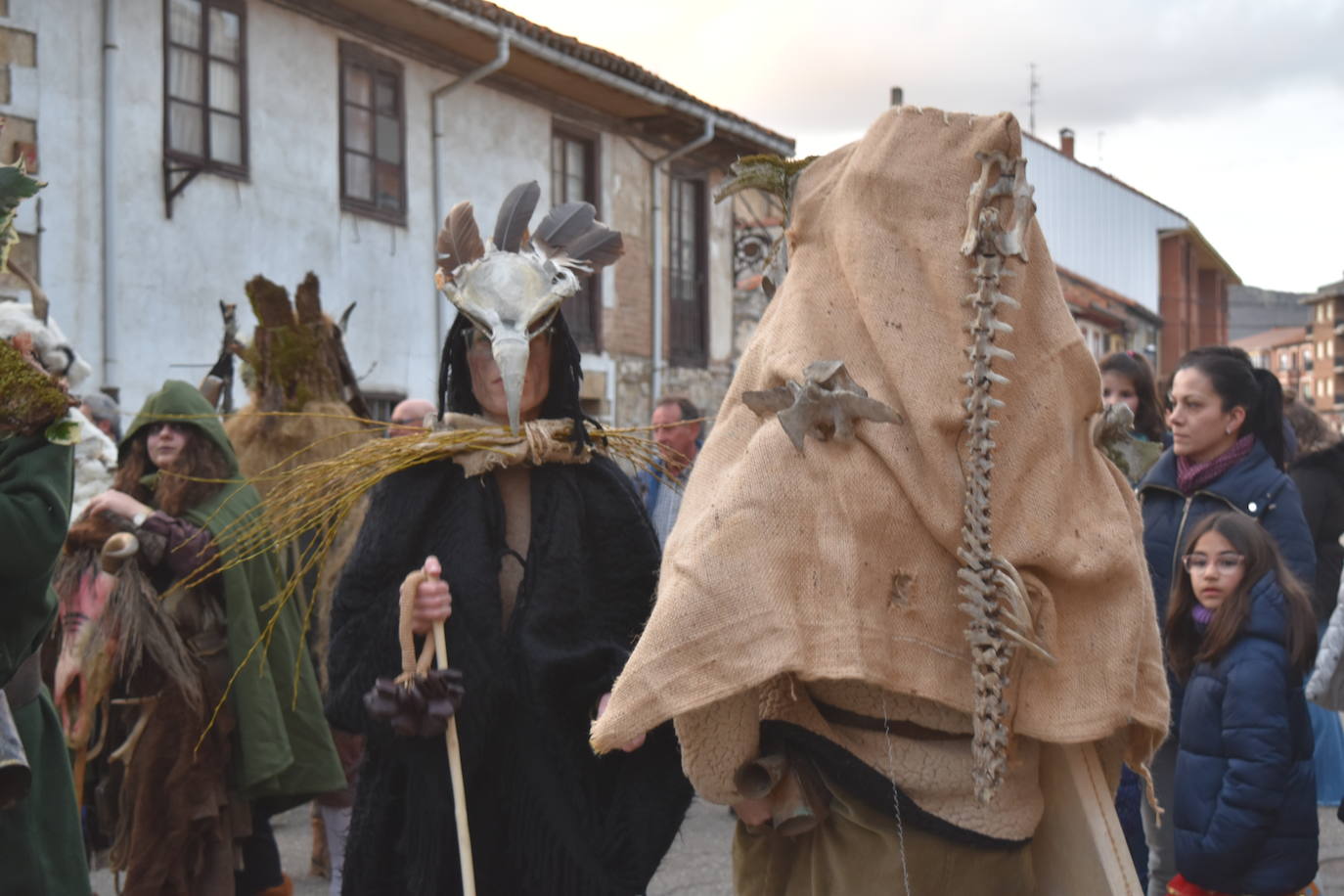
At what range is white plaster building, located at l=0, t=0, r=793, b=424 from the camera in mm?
11500

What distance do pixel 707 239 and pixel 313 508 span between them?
695 inches

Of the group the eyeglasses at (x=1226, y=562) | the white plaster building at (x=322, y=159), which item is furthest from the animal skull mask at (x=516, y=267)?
the white plaster building at (x=322, y=159)

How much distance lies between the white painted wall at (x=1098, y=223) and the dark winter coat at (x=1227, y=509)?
26514mm

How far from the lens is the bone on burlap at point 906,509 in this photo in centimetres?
270

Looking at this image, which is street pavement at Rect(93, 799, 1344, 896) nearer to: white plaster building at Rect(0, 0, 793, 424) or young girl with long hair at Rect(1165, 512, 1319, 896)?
young girl with long hair at Rect(1165, 512, 1319, 896)

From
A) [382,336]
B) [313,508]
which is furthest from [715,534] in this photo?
[382,336]

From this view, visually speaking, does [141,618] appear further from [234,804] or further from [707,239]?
[707,239]

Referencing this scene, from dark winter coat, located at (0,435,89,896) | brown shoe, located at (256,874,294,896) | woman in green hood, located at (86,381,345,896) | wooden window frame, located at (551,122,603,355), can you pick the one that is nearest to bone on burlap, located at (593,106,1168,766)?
dark winter coat, located at (0,435,89,896)

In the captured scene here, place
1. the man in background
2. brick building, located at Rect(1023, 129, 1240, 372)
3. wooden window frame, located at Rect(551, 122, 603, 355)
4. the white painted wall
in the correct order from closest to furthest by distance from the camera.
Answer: the man in background, wooden window frame, located at Rect(551, 122, 603, 355), the white painted wall, brick building, located at Rect(1023, 129, 1240, 372)

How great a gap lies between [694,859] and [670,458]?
3.11 meters

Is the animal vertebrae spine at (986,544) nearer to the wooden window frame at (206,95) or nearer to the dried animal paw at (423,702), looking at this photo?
the dried animal paw at (423,702)

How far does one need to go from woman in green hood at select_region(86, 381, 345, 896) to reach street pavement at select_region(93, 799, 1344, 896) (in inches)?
36.7

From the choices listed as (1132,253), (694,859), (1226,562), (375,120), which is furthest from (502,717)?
(1132,253)

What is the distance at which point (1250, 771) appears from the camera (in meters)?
4.69
